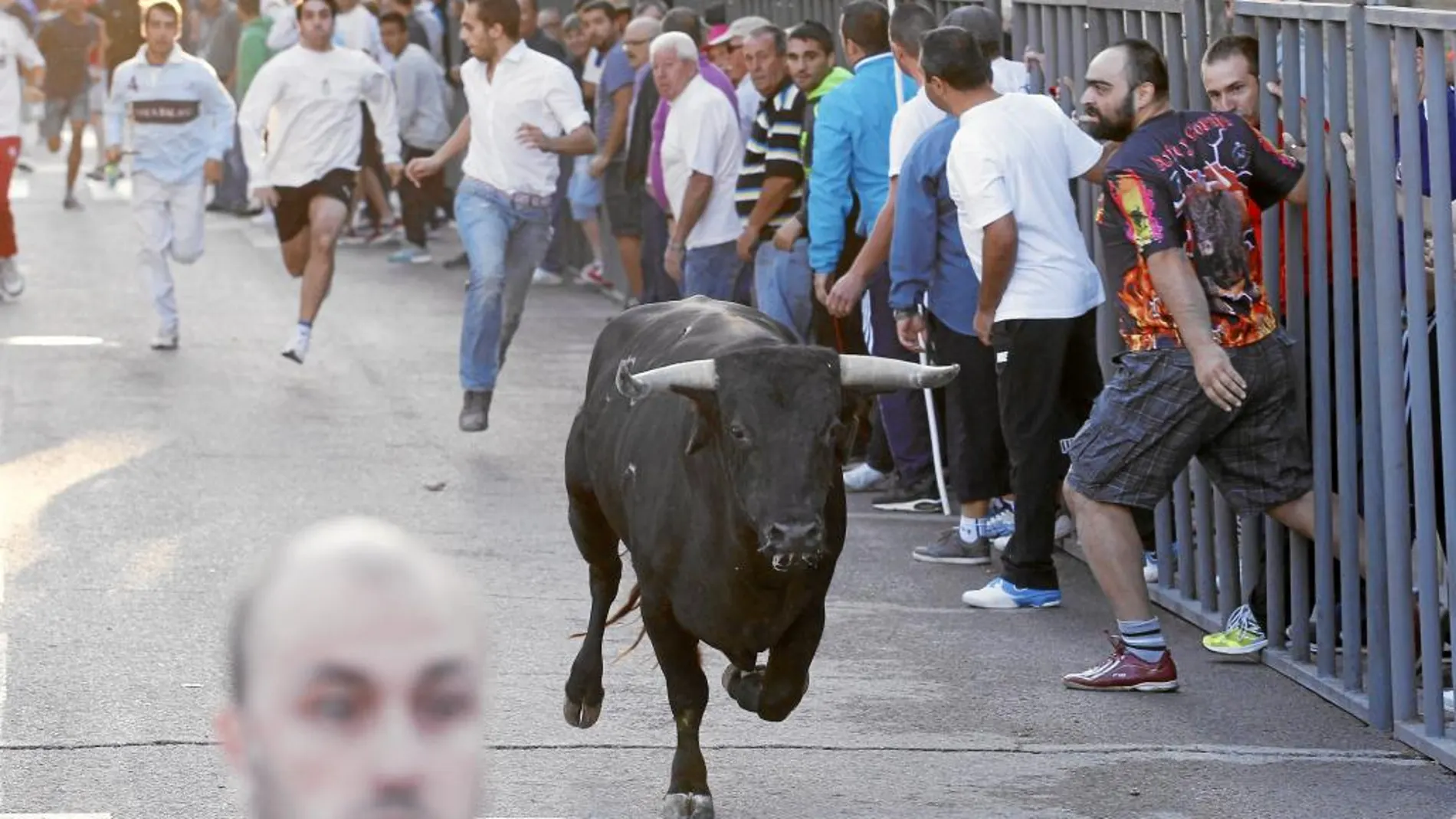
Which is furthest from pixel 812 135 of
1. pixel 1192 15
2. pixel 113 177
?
pixel 113 177

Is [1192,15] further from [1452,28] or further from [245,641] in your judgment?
[245,641]

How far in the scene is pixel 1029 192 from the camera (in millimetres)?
8477

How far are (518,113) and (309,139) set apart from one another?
7.89 feet

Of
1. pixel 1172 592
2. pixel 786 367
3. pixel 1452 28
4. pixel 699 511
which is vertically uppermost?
pixel 1452 28

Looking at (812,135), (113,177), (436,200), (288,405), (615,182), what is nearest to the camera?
(812,135)

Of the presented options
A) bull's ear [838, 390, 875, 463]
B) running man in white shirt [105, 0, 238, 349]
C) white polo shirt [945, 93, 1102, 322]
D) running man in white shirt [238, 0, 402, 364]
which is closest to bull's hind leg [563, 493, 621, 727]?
bull's ear [838, 390, 875, 463]

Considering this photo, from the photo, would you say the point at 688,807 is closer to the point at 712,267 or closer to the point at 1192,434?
the point at 1192,434

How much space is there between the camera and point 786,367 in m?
5.59

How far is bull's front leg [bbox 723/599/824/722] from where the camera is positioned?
6.15m

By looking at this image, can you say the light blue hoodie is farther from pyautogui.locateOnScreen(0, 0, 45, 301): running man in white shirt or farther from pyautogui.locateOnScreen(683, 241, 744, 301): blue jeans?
pyautogui.locateOnScreen(683, 241, 744, 301): blue jeans

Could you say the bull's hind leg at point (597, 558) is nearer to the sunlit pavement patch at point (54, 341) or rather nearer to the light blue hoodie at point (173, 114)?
the light blue hoodie at point (173, 114)

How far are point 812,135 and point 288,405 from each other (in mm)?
3770

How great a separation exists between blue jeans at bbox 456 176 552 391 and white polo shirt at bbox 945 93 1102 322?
4.31 m

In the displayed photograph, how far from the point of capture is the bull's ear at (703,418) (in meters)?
5.72
